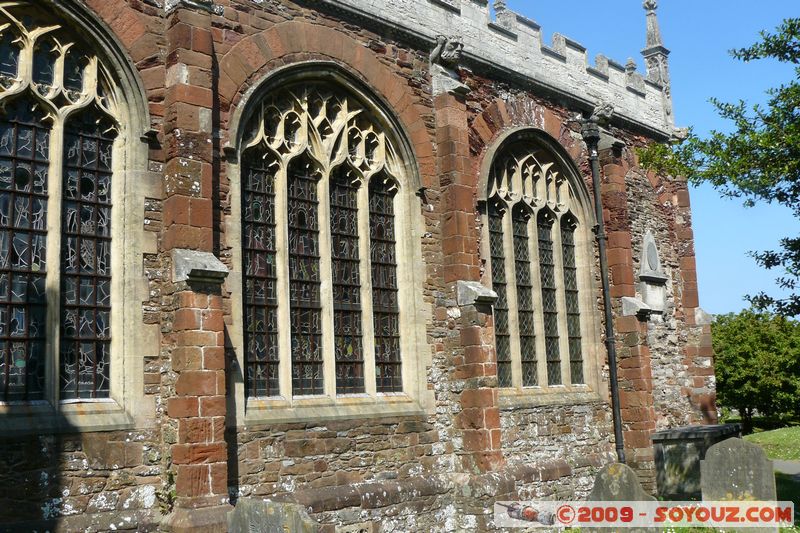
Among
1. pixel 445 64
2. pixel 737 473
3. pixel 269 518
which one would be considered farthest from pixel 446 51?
pixel 269 518

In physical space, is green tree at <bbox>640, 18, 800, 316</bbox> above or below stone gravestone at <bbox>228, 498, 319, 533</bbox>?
A: above

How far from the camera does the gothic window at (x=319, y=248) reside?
10.5 meters

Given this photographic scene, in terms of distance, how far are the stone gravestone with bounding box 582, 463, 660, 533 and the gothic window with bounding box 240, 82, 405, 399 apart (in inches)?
161

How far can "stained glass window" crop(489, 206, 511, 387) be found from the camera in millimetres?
13859

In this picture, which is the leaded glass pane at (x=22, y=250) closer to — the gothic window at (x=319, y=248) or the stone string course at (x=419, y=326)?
the stone string course at (x=419, y=326)

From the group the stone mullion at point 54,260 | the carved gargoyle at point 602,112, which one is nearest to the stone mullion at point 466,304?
the carved gargoyle at point 602,112

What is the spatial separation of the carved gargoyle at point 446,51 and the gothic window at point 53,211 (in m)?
5.57

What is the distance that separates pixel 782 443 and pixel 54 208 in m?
22.2

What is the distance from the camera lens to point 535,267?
14.9 meters

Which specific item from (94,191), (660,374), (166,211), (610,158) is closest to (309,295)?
(166,211)

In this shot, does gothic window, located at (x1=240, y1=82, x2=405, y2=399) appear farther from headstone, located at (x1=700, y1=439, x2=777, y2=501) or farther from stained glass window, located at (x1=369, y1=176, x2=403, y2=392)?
headstone, located at (x1=700, y1=439, x2=777, y2=501)

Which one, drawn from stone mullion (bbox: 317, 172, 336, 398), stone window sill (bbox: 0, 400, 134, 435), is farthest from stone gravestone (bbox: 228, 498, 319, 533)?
stone mullion (bbox: 317, 172, 336, 398)

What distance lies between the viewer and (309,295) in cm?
1104

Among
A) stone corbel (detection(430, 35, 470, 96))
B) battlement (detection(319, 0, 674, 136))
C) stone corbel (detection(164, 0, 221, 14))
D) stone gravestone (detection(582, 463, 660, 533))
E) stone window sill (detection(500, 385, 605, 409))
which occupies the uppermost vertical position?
battlement (detection(319, 0, 674, 136))
